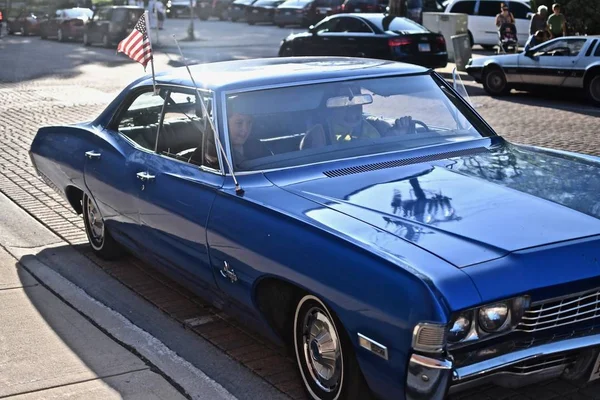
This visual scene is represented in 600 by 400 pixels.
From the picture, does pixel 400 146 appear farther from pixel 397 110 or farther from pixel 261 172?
pixel 261 172

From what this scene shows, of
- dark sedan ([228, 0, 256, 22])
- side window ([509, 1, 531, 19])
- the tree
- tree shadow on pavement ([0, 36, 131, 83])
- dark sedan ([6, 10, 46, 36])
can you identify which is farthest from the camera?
dark sedan ([228, 0, 256, 22])

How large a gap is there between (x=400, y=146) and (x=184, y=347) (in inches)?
67.2

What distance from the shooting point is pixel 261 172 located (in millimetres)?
4891

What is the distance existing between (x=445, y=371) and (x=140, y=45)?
12.1 ft

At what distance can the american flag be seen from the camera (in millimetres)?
6156

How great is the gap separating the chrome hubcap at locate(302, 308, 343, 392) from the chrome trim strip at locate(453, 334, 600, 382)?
68cm

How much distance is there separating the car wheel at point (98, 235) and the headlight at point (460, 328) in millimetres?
3639

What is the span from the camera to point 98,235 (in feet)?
22.4

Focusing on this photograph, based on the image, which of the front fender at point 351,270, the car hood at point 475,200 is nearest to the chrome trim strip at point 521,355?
the front fender at point 351,270

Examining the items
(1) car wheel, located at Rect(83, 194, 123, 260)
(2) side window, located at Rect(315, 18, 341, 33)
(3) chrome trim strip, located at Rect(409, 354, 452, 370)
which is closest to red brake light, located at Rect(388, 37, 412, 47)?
(2) side window, located at Rect(315, 18, 341, 33)

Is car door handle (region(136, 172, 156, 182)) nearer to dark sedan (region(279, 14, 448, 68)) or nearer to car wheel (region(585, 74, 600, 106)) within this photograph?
car wheel (region(585, 74, 600, 106))

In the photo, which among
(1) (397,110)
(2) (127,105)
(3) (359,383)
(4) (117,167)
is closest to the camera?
(3) (359,383)

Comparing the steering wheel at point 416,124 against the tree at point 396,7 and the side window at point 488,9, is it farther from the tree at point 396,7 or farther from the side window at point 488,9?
the side window at point 488,9

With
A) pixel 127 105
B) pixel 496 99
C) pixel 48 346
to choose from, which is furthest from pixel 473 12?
pixel 48 346
